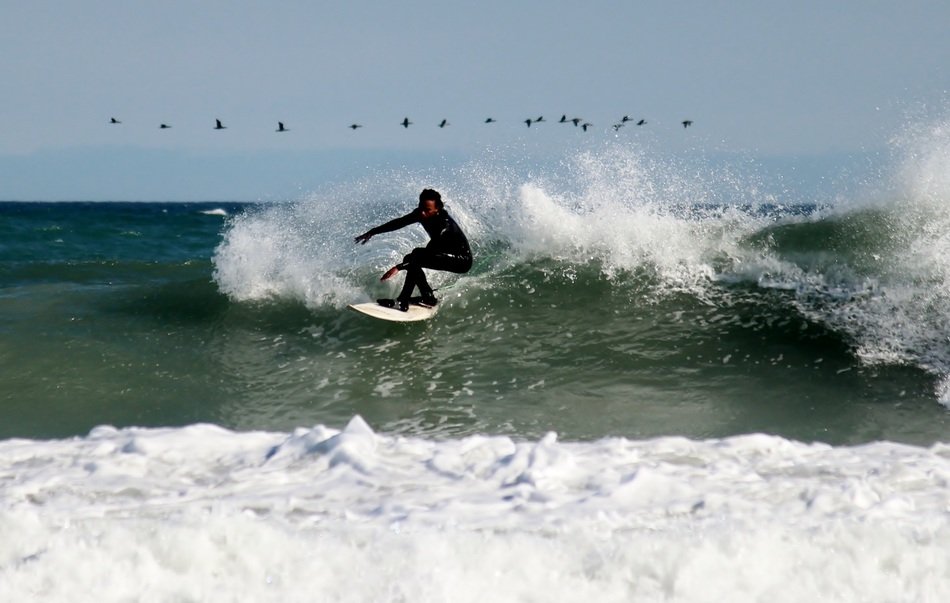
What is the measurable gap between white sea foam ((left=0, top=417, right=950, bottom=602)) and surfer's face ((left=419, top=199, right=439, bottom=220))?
3807mm

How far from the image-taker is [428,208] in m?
8.78

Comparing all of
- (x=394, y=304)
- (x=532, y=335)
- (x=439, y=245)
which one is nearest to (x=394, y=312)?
(x=394, y=304)

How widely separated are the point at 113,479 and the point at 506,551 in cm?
236

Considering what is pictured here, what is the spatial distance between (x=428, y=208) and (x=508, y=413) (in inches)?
104

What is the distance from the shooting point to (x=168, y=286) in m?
12.1

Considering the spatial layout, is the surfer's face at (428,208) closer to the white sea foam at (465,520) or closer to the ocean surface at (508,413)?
the ocean surface at (508,413)

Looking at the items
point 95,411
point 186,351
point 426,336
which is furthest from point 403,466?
point 186,351

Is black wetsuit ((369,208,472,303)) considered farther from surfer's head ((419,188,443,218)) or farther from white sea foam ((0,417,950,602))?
white sea foam ((0,417,950,602))

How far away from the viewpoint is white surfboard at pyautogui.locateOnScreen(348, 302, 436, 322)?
9125 millimetres

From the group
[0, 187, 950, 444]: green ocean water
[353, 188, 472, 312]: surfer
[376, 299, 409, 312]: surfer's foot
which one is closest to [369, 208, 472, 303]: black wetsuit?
[353, 188, 472, 312]: surfer

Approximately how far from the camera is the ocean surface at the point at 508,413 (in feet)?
11.8

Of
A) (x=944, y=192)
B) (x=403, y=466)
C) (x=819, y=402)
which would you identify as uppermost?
(x=944, y=192)

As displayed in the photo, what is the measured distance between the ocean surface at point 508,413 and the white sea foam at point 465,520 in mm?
17

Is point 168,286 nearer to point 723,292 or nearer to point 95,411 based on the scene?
point 95,411
